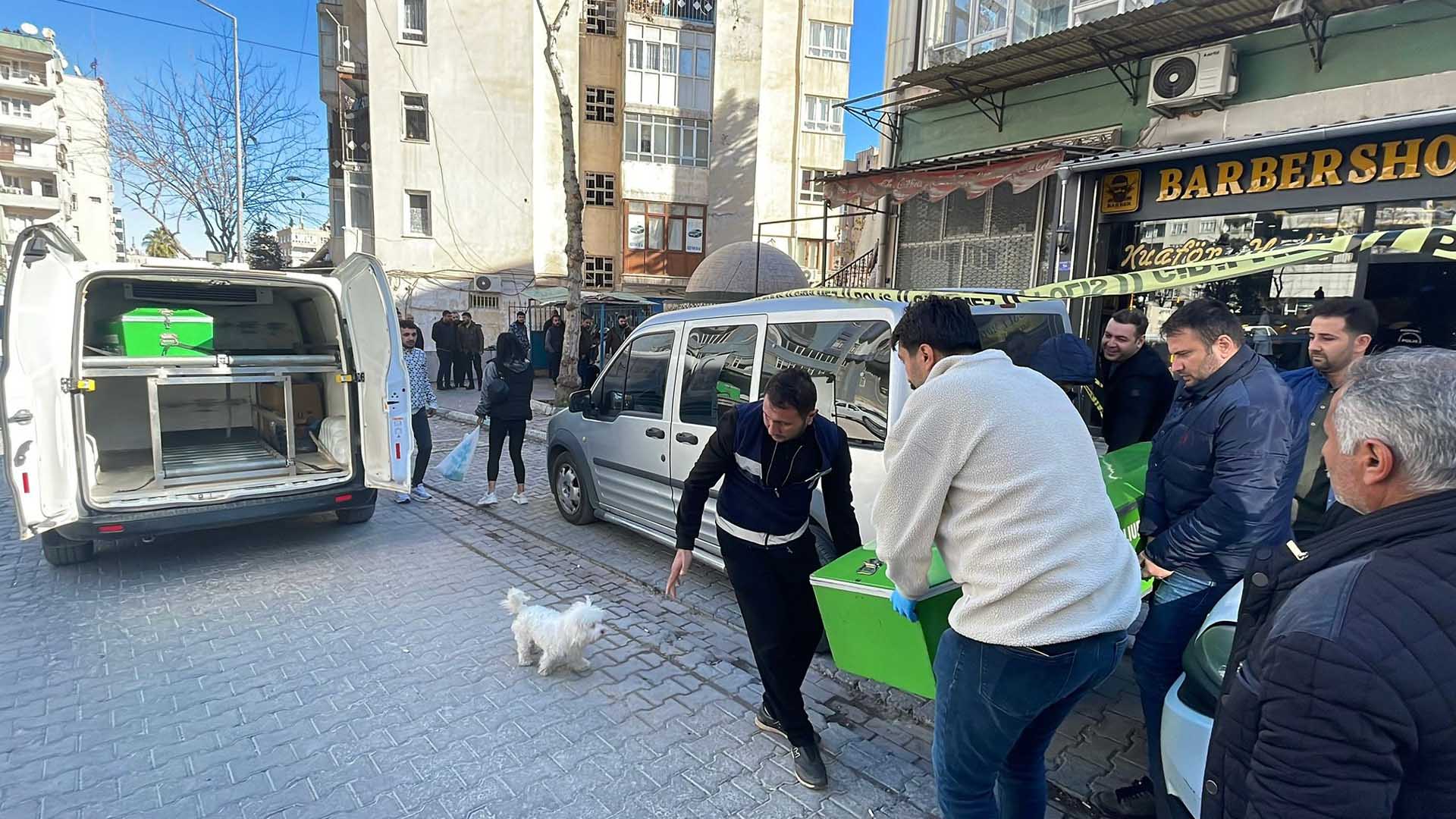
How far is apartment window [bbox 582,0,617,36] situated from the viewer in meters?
26.3

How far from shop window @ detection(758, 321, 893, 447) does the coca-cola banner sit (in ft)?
19.2

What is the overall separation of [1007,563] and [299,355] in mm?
6415

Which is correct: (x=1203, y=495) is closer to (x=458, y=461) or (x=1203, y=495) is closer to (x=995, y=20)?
(x=458, y=461)

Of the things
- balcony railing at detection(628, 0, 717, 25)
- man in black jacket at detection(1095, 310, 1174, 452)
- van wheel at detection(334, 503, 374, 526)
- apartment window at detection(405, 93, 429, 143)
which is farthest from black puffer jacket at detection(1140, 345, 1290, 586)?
balcony railing at detection(628, 0, 717, 25)

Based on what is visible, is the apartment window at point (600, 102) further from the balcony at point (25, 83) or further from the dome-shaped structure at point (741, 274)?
the balcony at point (25, 83)

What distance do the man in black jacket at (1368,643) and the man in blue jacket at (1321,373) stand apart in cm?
222

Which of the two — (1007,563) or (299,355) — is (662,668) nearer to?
(1007,563)

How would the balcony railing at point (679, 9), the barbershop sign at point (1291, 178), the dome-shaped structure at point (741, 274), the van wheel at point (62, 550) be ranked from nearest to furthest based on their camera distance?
the van wheel at point (62, 550)
the barbershop sign at point (1291, 178)
the dome-shaped structure at point (741, 274)
the balcony railing at point (679, 9)

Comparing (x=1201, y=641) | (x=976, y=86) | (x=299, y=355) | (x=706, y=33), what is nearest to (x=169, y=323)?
(x=299, y=355)

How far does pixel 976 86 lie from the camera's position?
10203mm

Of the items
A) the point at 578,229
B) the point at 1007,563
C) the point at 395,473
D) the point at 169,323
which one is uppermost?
the point at 578,229

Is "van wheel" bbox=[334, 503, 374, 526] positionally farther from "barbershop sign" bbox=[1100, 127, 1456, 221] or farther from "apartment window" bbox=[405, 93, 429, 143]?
"apartment window" bbox=[405, 93, 429, 143]

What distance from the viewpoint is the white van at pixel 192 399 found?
4.52 metres

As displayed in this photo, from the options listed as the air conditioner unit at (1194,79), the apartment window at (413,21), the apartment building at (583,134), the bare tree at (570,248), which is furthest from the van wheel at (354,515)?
the apartment window at (413,21)
